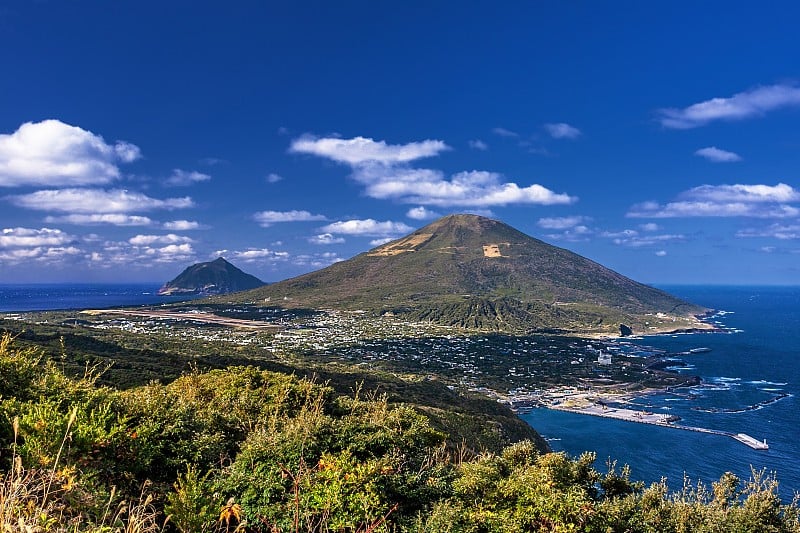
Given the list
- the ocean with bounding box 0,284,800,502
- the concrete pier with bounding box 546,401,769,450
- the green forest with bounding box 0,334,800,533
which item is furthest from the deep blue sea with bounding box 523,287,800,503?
the green forest with bounding box 0,334,800,533

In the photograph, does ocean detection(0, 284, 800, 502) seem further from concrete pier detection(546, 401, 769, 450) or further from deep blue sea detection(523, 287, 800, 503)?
concrete pier detection(546, 401, 769, 450)

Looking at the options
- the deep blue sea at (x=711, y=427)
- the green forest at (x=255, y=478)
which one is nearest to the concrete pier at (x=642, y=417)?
the deep blue sea at (x=711, y=427)

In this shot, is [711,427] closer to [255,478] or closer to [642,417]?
[642,417]

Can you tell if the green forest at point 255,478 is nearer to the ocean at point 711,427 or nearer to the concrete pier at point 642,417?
the ocean at point 711,427

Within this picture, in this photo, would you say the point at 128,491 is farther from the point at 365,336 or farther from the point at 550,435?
the point at 365,336

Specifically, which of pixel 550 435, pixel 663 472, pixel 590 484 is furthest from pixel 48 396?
pixel 550 435

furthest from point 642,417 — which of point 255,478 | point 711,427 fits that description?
point 255,478
